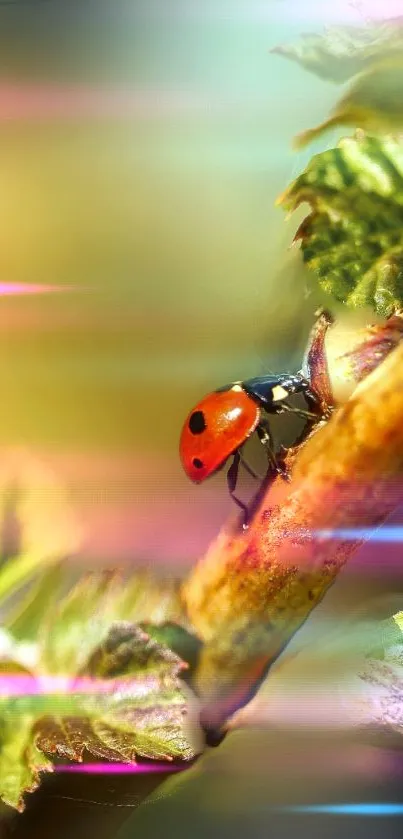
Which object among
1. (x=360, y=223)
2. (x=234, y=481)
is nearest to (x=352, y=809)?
(x=234, y=481)

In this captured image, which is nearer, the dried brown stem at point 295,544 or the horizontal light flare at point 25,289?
the dried brown stem at point 295,544

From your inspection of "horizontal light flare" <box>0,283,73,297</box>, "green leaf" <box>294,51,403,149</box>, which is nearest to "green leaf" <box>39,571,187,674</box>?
"horizontal light flare" <box>0,283,73,297</box>

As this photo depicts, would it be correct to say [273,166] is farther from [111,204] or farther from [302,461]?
[302,461]

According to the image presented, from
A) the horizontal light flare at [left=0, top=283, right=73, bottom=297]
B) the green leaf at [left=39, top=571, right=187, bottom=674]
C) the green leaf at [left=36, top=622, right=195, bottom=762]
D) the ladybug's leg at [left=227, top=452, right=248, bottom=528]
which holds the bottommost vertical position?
the green leaf at [left=36, top=622, right=195, bottom=762]

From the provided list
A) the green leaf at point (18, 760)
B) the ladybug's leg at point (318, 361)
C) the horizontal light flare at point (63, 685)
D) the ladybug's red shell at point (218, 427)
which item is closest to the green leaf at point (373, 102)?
the ladybug's leg at point (318, 361)

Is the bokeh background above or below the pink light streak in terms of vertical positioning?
above

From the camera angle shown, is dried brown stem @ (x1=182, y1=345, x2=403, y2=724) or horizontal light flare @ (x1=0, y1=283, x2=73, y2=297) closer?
dried brown stem @ (x1=182, y1=345, x2=403, y2=724)

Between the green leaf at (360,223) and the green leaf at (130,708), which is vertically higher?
the green leaf at (360,223)

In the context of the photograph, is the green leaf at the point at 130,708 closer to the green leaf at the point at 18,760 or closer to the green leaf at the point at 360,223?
the green leaf at the point at 18,760

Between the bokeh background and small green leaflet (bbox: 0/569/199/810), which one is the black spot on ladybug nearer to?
the bokeh background
